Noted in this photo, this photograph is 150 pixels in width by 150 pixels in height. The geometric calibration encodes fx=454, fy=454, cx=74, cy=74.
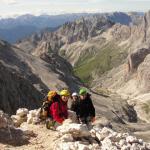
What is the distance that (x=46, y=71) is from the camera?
165m

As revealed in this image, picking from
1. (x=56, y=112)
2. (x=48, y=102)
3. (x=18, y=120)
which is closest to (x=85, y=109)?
(x=56, y=112)

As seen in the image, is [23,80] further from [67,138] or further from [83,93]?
[67,138]

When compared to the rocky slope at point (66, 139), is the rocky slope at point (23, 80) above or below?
below

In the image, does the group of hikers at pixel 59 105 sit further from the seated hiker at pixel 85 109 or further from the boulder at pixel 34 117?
the boulder at pixel 34 117

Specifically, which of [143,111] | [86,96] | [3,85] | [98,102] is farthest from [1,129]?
[143,111]

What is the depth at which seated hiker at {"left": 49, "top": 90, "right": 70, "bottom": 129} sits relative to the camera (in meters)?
24.9

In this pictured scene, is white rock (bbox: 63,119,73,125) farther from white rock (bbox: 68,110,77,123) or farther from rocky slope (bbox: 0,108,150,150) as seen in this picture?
white rock (bbox: 68,110,77,123)

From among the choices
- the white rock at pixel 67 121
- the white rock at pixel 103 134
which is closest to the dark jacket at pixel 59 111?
the white rock at pixel 67 121

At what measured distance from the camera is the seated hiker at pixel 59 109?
81.7 feet

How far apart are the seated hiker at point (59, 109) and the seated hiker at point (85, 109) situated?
148cm

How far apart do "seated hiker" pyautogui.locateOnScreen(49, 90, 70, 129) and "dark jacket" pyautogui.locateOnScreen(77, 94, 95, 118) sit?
1.65 metres

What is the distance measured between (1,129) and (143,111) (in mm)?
171789

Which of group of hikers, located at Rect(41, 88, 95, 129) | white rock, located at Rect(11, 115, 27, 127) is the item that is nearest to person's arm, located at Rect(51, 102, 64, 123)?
group of hikers, located at Rect(41, 88, 95, 129)

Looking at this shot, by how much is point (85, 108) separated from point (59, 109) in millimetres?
2493
